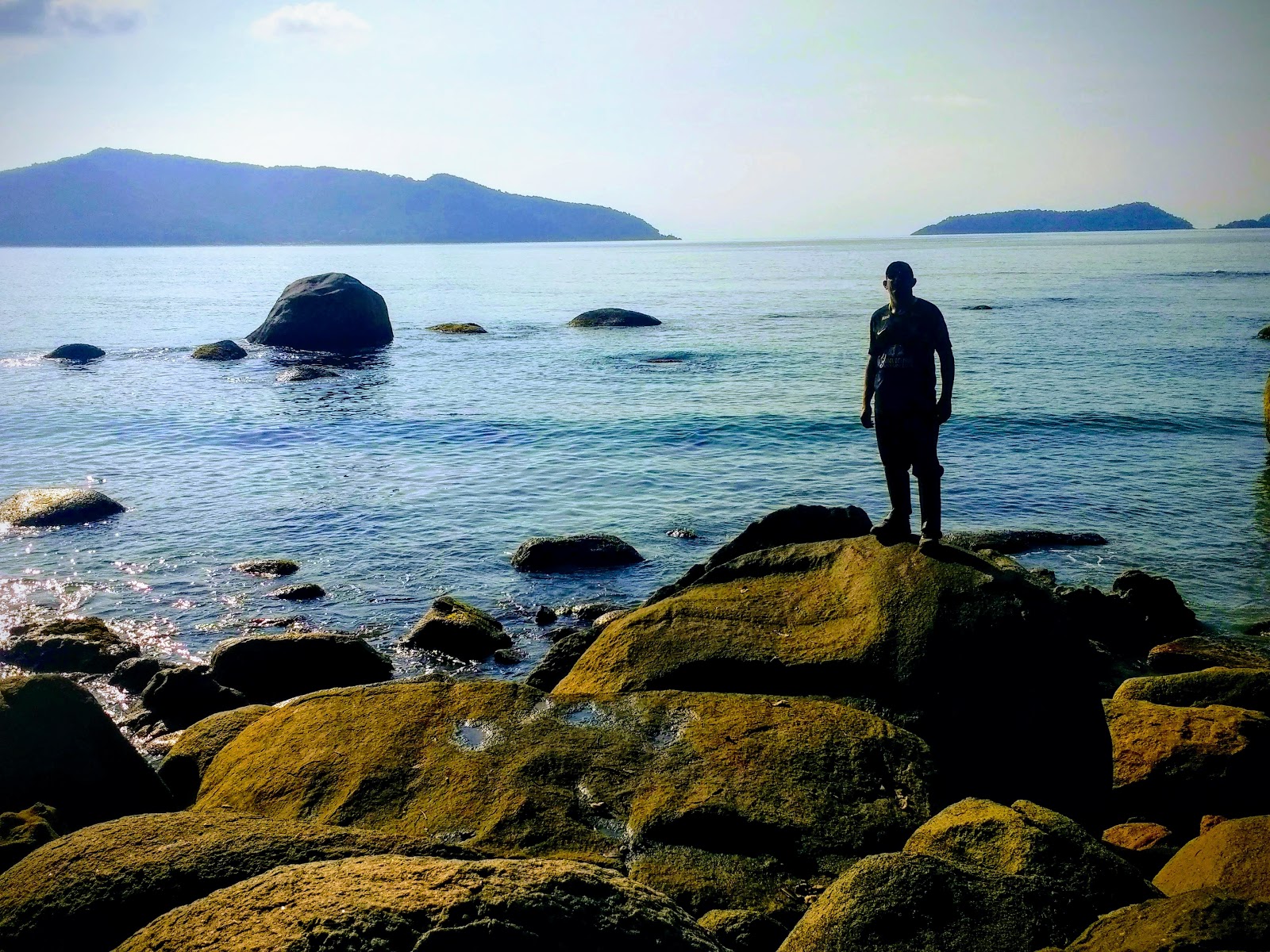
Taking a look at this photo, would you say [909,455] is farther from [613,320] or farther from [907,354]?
[613,320]

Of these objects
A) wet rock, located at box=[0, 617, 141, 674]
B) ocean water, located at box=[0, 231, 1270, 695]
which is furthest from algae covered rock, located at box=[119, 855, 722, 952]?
wet rock, located at box=[0, 617, 141, 674]

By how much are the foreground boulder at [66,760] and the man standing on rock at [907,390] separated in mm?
6621

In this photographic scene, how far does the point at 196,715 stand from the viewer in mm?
11578

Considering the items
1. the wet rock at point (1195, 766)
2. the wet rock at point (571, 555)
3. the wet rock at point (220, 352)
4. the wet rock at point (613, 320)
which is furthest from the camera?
A: the wet rock at point (613, 320)

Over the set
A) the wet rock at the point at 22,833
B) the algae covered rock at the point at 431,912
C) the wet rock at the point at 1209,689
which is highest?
the algae covered rock at the point at 431,912

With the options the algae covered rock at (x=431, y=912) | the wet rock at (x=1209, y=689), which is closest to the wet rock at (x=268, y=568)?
the wet rock at (x=1209, y=689)

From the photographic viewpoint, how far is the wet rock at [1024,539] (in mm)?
17469

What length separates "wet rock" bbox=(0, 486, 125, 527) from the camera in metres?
19.5

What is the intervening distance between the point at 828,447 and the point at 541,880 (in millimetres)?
21999

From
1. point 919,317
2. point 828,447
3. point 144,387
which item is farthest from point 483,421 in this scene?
point 919,317

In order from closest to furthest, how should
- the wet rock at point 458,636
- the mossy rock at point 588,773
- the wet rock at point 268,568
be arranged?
1. the mossy rock at point 588,773
2. the wet rock at point 458,636
3. the wet rock at point 268,568

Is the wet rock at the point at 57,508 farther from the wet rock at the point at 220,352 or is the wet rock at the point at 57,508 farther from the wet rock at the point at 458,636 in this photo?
the wet rock at the point at 220,352

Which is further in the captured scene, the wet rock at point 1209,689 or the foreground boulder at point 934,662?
the wet rock at point 1209,689

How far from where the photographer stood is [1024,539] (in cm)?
1784
